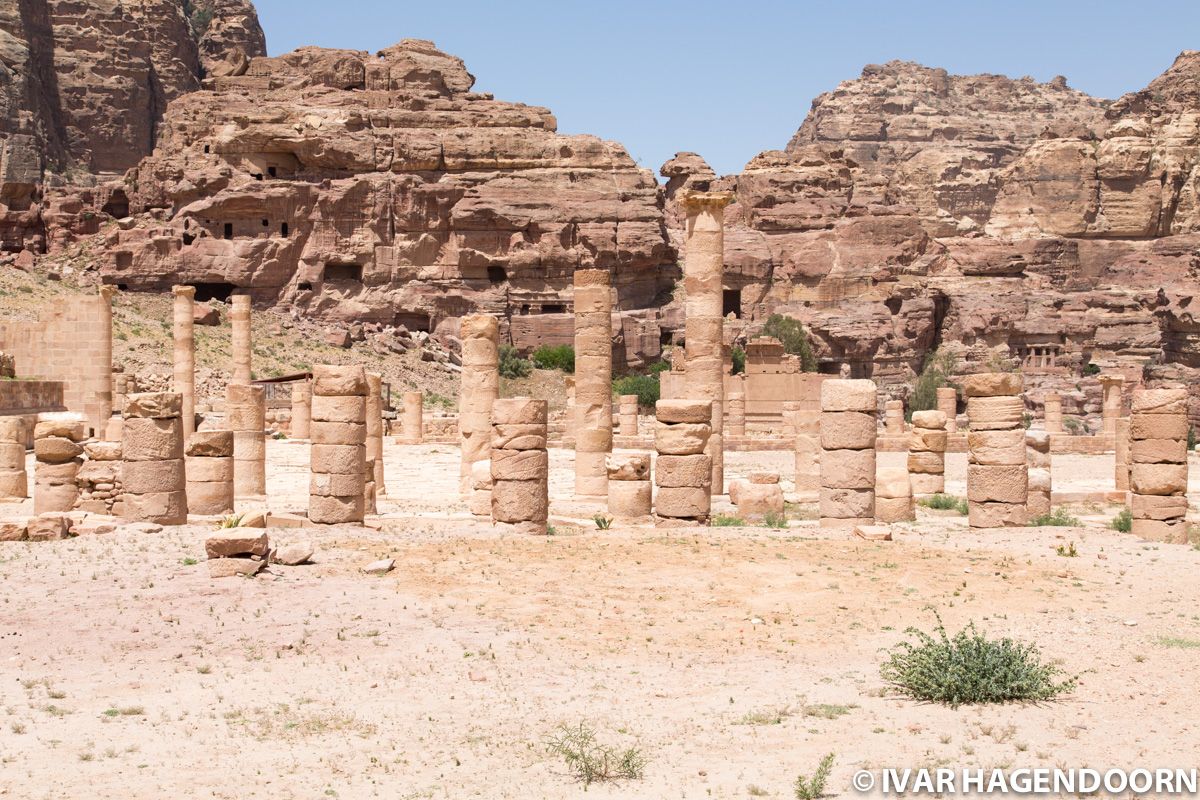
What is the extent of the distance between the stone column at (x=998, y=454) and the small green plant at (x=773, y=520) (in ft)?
9.00

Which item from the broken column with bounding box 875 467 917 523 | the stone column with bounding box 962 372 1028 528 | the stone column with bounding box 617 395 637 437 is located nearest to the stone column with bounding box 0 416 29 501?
the broken column with bounding box 875 467 917 523

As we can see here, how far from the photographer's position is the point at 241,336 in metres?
43.8

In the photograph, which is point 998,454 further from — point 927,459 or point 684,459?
point 927,459

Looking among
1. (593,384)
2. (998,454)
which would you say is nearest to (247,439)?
(593,384)

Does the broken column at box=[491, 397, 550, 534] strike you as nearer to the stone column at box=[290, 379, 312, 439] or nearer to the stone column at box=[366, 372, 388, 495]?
the stone column at box=[366, 372, 388, 495]

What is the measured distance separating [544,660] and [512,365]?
173 ft

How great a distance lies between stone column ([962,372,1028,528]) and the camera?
18.8 m

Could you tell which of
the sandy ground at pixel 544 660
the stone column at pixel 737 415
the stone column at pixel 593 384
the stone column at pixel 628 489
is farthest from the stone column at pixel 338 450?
the stone column at pixel 737 415

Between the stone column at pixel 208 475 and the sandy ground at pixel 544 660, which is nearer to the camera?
the sandy ground at pixel 544 660

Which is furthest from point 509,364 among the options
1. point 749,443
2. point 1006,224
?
point 1006,224

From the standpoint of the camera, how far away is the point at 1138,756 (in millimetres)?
8578

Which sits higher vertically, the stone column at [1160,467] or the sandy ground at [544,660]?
the stone column at [1160,467]

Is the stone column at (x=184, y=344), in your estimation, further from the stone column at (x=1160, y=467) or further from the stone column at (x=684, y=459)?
the stone column at (x=1160, y=467)

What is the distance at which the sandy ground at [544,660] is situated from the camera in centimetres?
870
